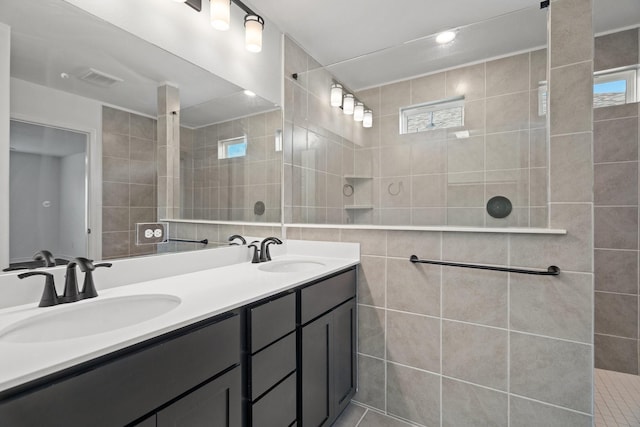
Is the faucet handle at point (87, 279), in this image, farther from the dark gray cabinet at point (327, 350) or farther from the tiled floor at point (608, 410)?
the tiled floor at point (608, 410)

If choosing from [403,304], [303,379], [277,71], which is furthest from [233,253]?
[277,71]

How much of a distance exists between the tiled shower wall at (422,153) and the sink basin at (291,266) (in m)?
0.42

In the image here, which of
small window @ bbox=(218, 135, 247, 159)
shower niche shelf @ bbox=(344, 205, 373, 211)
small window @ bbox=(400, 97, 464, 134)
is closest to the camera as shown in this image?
small window @ bbox=(218, 135, 247, 159)

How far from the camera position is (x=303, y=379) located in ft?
4.26

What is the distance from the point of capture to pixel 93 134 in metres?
Answer: 1.14

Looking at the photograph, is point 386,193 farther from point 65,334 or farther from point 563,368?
→ point 65,334

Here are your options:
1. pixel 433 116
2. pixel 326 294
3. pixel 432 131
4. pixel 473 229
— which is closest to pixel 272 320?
pixel 326 294

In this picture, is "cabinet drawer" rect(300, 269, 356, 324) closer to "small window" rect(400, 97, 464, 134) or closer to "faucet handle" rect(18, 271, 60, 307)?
"faucet handle" rect(18, 271, 60, 307)

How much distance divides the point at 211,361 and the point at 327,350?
2.43ft

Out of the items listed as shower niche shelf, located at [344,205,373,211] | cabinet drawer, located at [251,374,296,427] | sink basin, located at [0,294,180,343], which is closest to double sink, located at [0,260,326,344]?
sink basin, located at [0,294,180,343]

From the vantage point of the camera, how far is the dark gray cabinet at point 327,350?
4.33 feet

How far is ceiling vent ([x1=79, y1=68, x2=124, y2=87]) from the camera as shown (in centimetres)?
112

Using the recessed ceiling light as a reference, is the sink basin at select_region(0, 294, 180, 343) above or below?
below

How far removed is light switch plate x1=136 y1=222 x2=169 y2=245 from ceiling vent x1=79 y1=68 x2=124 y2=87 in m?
0.57
